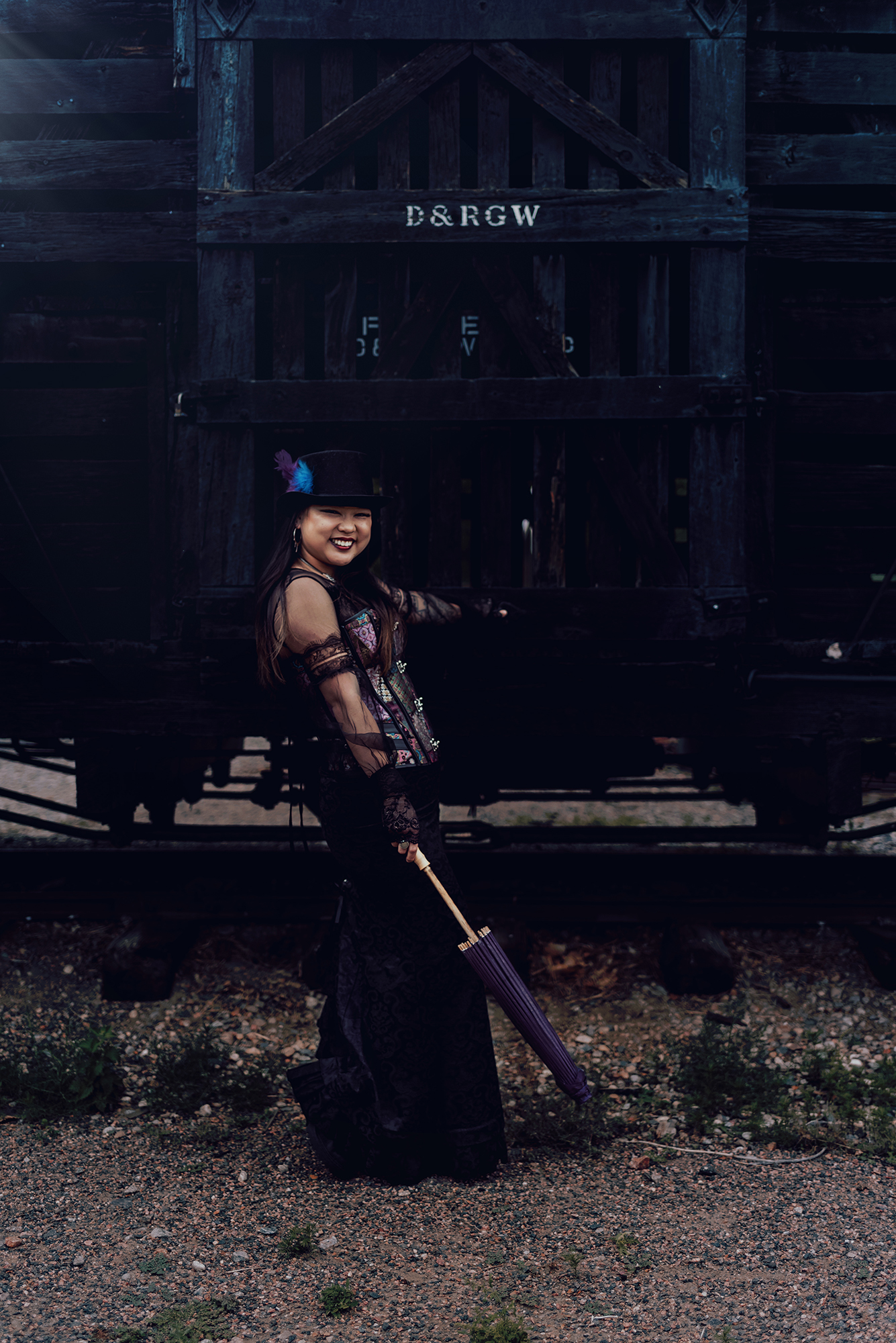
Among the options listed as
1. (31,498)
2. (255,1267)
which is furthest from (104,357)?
(255,1267)

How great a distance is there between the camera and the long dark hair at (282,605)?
284cm

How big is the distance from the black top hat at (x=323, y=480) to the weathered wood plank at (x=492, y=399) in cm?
89

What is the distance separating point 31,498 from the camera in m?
4.07

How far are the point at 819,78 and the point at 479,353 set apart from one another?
1827mm

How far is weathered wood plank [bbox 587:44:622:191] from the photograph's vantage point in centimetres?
363

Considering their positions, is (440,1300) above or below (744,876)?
below

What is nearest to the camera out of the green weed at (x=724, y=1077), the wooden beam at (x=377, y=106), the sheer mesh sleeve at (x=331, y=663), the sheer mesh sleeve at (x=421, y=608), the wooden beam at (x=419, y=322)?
the sheer mesh sleeve at (x=331, y=663)

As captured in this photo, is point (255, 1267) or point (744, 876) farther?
point (744, 876)

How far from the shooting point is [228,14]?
3611 millimetres

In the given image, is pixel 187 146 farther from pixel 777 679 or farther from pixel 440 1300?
pixel 440 1300

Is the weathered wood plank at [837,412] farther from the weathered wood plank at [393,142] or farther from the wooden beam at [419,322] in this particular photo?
the weathered wood plank at [393,142]

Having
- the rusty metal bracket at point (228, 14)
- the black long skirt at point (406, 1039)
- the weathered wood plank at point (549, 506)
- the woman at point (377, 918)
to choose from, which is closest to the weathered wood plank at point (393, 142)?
the rusty metal bracket at point (228, 14)

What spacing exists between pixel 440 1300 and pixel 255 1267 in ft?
1.79

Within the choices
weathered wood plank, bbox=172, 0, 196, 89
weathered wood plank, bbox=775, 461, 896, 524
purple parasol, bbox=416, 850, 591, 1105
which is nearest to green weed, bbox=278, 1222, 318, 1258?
purple parasol, bbox=416, 850, 591, 1105
